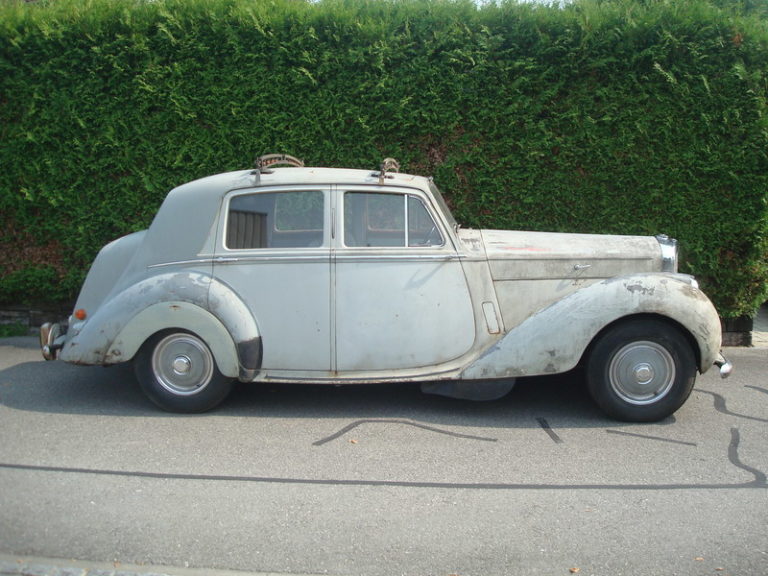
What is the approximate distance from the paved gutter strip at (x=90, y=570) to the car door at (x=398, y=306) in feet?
7.15

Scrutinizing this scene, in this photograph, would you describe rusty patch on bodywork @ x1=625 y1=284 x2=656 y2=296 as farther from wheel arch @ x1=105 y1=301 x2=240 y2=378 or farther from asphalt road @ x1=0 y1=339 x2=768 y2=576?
wheel arch @ x1=105 y1=301 x2=240 y2=378

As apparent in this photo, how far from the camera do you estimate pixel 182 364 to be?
17.7 feet

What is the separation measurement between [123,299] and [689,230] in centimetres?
570

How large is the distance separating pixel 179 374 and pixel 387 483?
6.76 ft

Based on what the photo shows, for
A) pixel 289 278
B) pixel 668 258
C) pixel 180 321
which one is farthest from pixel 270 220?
pixel 668 258

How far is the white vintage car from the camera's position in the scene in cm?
513

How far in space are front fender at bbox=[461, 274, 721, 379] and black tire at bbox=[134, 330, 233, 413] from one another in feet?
6.26

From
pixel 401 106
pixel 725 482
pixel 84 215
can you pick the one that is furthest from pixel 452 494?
pixel 84 215

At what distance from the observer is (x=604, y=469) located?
4.41 meters

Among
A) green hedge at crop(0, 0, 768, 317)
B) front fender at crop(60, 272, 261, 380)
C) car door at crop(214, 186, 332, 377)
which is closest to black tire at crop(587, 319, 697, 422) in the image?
car door at crop(214, 186, 332, 377)

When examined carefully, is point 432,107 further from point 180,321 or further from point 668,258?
point 180,321

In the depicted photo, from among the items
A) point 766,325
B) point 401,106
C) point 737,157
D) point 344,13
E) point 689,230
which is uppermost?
point 344,13

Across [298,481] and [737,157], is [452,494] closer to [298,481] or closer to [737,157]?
[298,481]

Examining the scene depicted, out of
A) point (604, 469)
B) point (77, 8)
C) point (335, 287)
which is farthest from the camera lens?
point (77, 8)
